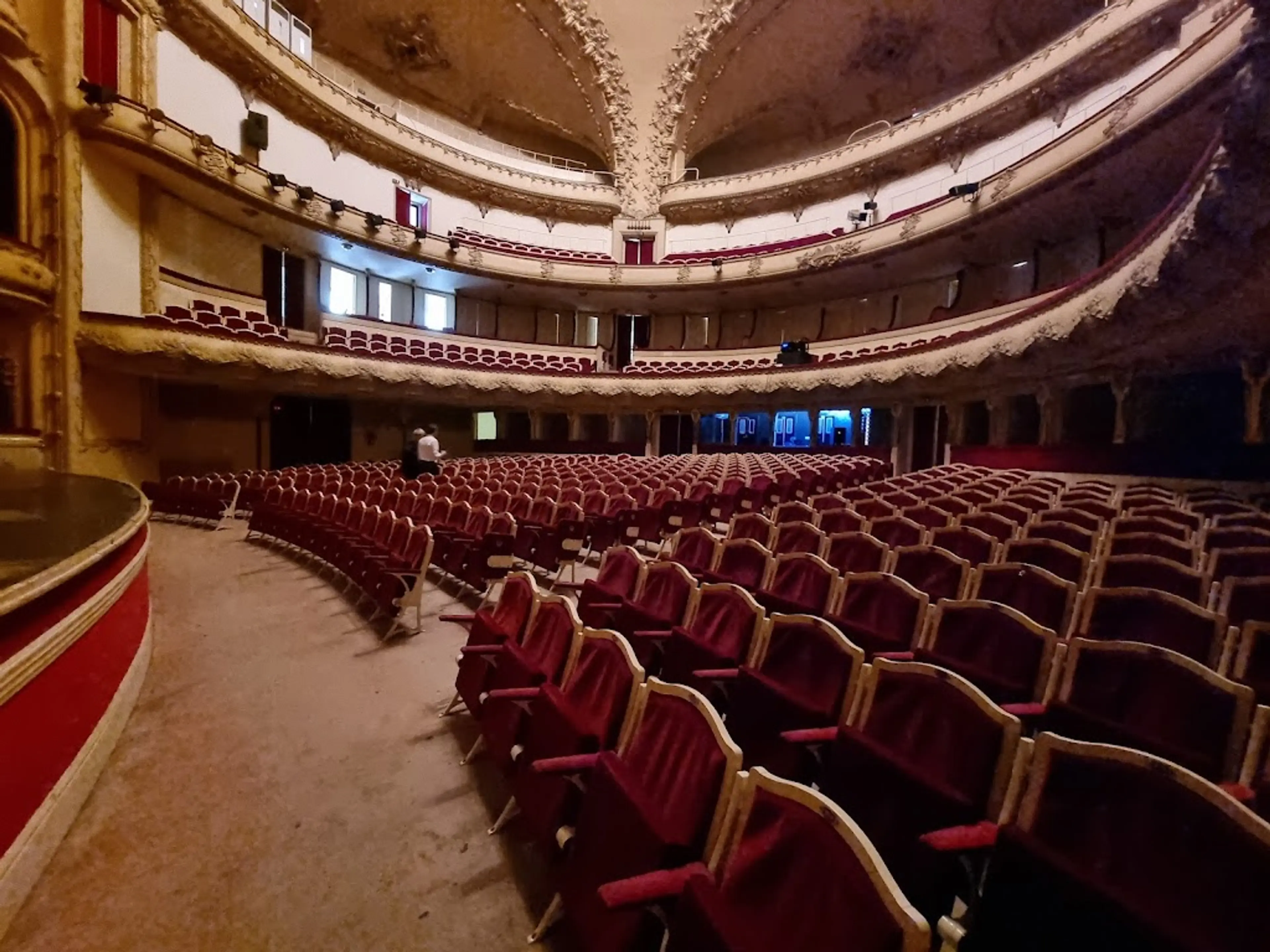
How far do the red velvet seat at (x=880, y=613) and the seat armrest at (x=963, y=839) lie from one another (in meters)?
0.97

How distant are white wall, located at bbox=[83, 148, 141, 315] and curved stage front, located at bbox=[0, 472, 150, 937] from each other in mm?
7431

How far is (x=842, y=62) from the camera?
16.2 m

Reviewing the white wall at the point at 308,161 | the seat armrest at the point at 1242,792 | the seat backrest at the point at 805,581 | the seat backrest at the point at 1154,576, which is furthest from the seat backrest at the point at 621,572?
the white wall at the point at 308,161

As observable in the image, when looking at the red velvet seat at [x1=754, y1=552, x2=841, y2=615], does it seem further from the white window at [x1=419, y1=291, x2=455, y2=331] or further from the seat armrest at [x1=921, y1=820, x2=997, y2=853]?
the white window at [x1=419, y1=291, x2=455, y2=331]

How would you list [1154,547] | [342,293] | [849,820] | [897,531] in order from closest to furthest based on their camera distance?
[849,820], [1154,547], [897,531], [342,293]

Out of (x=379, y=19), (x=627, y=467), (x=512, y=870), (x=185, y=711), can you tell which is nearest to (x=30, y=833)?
(x=185, y=711)

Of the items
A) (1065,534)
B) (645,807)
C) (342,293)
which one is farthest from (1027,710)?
(342,293)

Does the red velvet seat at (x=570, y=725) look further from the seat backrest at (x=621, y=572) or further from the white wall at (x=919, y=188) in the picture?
the white wall at (x=919, y=188)

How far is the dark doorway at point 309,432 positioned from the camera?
1162 cm

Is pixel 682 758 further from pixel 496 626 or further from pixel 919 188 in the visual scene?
pixel 919 188

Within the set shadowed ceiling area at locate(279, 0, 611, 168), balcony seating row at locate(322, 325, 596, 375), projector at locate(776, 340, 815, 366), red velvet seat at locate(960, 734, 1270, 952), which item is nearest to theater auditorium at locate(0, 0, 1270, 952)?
red velvet seat at locate(960, 734, 1270, 952)

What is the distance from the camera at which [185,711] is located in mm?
2340

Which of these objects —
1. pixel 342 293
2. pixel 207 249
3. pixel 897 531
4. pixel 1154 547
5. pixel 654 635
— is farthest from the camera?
pixel 342 293

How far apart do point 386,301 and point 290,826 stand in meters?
14.7
